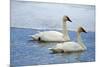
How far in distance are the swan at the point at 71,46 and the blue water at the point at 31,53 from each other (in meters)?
0.04

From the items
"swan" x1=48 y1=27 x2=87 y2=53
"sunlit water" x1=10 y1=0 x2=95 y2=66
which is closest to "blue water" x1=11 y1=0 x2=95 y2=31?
"sunlit water" x1=10 y1=0 x2=95 y2=66

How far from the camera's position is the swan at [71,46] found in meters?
2.18

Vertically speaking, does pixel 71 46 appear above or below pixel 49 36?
below

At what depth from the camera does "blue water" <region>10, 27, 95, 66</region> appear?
200cm

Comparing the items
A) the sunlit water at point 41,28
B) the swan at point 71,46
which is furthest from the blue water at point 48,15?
the swan at point 71,46

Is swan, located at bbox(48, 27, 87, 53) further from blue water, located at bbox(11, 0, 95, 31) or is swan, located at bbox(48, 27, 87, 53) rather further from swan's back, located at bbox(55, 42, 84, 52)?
blue water, located at bbox(11, 0, 95, 31)

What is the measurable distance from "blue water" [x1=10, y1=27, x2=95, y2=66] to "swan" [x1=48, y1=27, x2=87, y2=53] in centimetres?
4

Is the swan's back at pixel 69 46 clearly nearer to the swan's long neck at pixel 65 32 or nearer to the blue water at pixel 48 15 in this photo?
the swan's long neck at pixel 65 32

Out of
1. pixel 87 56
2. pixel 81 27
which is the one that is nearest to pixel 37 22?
pixel 81 27

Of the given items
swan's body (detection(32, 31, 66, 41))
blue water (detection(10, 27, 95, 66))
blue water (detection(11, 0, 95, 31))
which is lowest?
blue water (detection(10, 27, 95, 66))

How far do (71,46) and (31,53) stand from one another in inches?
17.3

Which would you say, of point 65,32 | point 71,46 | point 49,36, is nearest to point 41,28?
point 49,36

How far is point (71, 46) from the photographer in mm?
2236

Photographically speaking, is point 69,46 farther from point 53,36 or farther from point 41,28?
point 41,28
